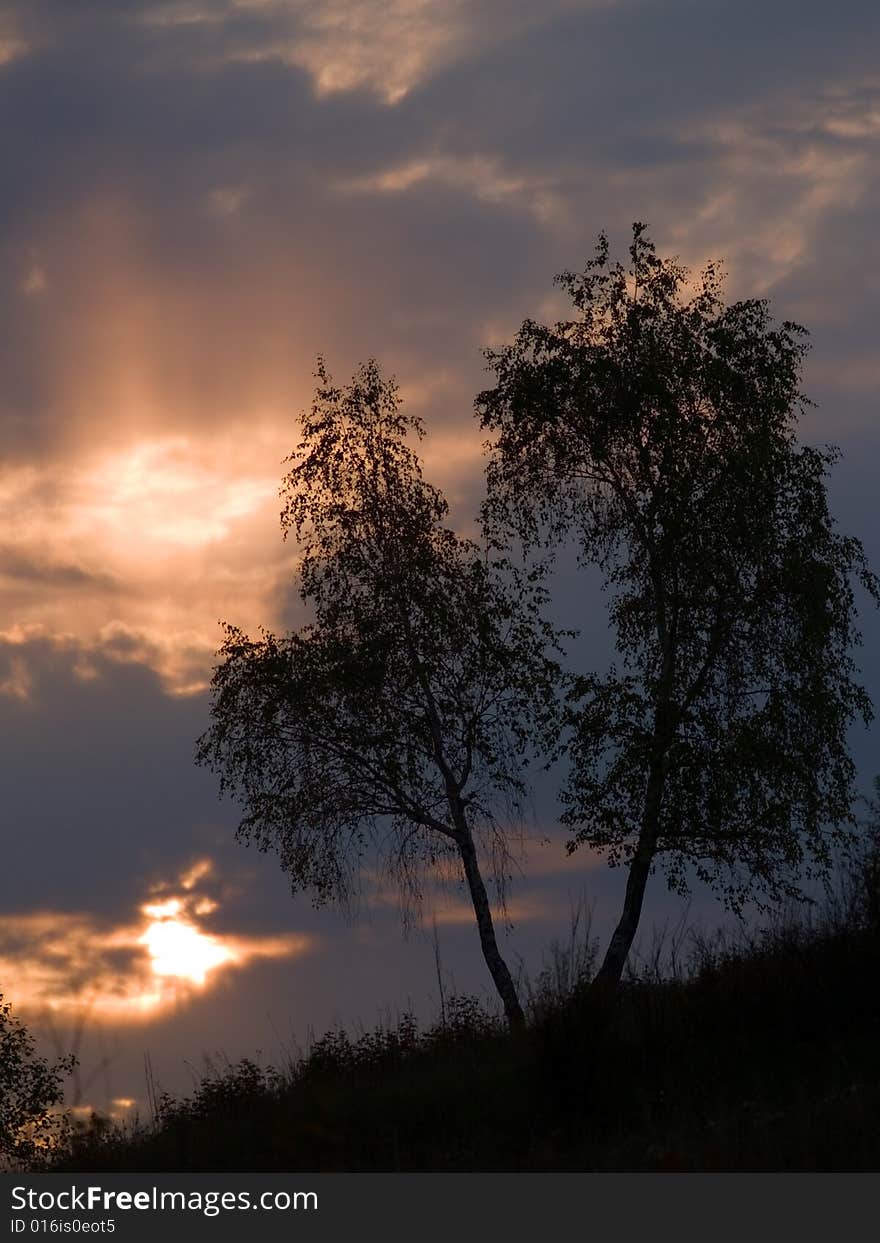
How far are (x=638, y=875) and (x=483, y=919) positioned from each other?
3.49m

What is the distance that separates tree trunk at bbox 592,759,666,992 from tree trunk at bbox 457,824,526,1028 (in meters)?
2.25

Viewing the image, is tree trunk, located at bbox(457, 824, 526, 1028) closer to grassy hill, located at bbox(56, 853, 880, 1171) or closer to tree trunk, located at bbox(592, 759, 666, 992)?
tree trunk, located at bbox(592, 759, 666, 992)

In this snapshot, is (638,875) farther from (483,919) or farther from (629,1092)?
(629,1092)

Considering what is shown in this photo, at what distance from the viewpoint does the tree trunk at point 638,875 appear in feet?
95.2

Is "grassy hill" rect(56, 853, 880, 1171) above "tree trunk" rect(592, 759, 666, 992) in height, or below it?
below

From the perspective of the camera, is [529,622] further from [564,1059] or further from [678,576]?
[564,1059]

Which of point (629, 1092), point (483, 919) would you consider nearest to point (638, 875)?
point (483, 919)

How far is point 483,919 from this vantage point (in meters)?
30.7

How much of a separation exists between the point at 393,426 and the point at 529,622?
5262 millimetres

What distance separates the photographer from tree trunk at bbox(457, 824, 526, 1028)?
30.4 meters

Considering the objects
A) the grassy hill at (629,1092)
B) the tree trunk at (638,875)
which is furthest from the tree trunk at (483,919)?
the grassy hill at (629,1092)

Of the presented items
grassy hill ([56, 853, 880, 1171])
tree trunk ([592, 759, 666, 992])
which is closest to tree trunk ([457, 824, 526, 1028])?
tree trunk ([592, 759, 666, 992])
